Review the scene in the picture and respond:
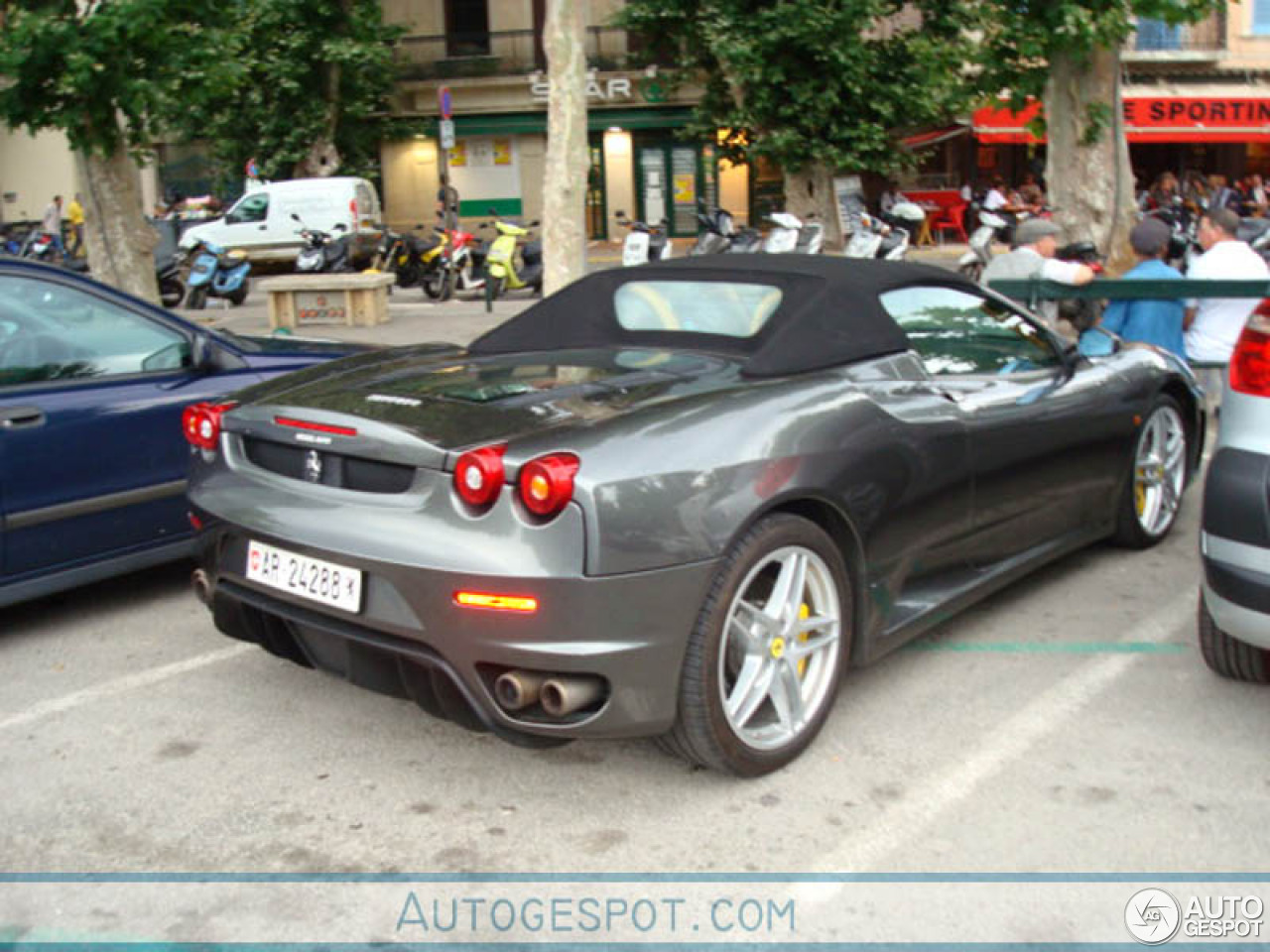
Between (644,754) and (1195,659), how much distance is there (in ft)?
6.57

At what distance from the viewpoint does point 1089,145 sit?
1250 cm

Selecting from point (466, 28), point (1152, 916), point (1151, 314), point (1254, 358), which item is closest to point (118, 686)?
point (1152, 916)

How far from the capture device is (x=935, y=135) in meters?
30.6

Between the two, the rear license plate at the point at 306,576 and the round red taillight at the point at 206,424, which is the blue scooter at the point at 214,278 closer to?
the round red taillight at the point at 206,424

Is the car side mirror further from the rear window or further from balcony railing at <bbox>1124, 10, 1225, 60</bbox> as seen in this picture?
balcony railing at <bbox>1124, 10, 1225, 60</bbox>

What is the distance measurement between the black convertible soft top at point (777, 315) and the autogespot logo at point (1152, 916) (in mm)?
1699

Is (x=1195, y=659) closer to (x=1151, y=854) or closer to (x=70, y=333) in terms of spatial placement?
(x=1151, y=854)

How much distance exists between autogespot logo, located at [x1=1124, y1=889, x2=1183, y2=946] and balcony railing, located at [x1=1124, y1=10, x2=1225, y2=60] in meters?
32.4

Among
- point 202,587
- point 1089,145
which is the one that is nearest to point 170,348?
point 202,587

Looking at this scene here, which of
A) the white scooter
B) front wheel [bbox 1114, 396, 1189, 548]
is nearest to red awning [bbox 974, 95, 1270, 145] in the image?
the white scooter

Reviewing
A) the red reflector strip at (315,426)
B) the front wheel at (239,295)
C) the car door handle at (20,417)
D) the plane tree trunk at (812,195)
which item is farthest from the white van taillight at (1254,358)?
the plane tree trunk at (812,195)

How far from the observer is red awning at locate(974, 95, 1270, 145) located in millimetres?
30359

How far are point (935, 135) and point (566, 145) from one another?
20958 mm

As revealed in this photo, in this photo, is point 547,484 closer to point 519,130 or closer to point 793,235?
point 793,235
